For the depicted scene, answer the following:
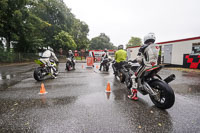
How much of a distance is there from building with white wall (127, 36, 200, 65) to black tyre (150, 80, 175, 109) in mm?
10485

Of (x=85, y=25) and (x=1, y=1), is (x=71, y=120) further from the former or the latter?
(x=85, y=25)

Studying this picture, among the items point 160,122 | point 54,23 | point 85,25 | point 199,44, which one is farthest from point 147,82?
point 85,25

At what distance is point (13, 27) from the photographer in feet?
55.7

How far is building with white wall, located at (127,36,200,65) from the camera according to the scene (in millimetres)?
10844

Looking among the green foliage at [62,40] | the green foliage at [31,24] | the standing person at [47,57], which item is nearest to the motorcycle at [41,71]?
the standing person at [47,57]

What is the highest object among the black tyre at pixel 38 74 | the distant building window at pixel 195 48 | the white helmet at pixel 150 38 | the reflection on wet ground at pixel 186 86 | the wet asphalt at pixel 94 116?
the distant building window at pixel 195 48

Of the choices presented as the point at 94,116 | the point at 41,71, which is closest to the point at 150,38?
the point at 94,116

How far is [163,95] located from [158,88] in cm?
21

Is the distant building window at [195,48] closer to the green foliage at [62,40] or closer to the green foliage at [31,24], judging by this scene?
the green foliage at [31,24]

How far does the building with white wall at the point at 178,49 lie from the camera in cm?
1084

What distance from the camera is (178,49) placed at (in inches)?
486

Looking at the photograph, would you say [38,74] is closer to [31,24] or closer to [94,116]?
[94,116]

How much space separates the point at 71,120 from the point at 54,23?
3291 centimetres

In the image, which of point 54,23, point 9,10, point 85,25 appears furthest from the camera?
point 85,25
